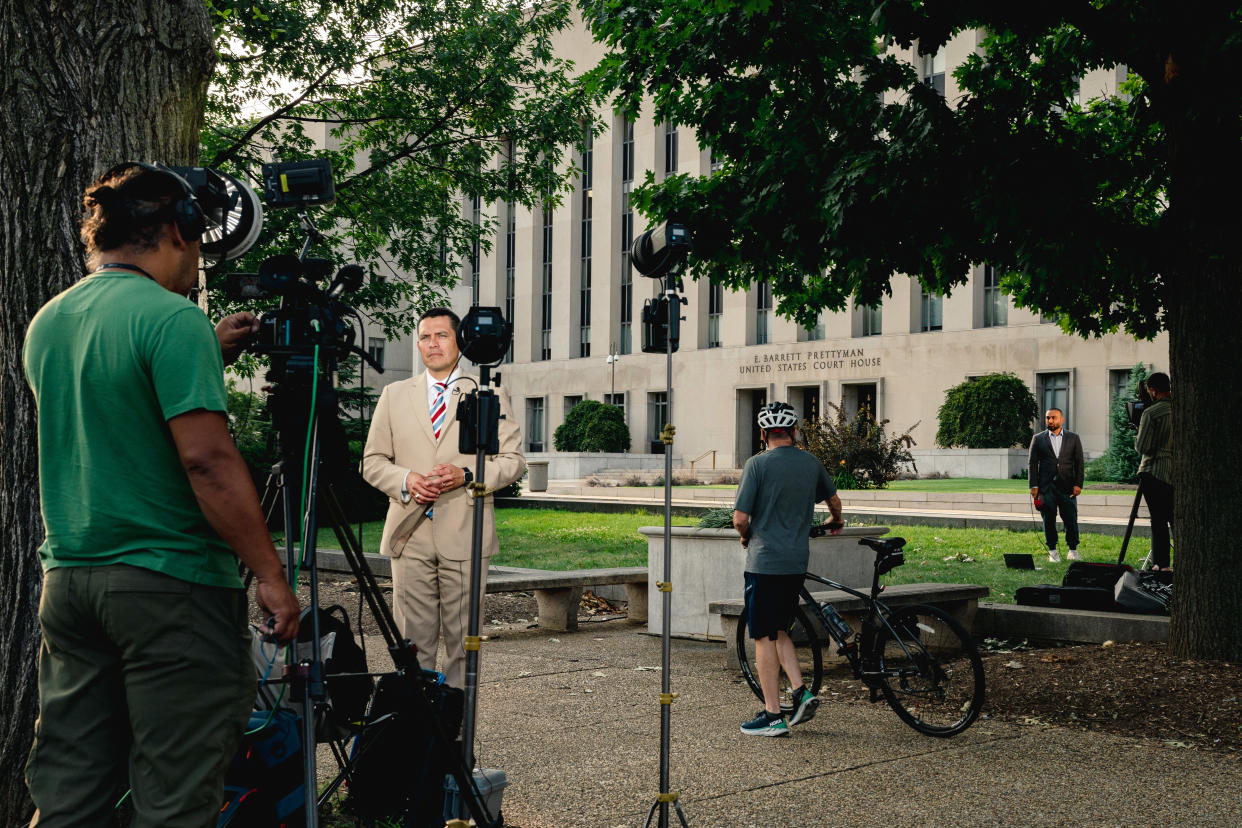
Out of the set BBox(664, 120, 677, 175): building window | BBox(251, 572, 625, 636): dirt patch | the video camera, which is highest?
BBox(664, 120, 677, 175): building window

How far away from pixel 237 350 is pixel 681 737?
12.4 feet

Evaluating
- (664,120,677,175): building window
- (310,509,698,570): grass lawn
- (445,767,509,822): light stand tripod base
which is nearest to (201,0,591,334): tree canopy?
(310,509,698,570): grass lawn

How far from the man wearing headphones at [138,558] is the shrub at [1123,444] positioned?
31.3 metres

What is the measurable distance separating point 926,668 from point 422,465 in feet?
10.7

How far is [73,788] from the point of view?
8.80 feet

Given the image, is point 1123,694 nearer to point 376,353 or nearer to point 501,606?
point 501,606

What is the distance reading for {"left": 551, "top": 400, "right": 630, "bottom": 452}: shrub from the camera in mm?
48781

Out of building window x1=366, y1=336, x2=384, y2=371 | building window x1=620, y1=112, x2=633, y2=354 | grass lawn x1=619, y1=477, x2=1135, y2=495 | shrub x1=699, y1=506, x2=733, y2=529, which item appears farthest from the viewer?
building window x1=620, y1=112, x2=633, y2=354

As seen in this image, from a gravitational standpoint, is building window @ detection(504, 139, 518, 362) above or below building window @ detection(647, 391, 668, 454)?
above

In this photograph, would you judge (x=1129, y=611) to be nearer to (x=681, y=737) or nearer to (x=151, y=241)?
(x=681, y=737)

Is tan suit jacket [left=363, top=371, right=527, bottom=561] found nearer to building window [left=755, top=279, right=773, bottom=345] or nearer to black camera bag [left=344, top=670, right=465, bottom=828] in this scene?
black camera bag [left=344, top=670, right=465, bottom=828]

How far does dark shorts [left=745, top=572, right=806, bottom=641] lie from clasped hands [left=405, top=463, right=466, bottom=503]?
7.06 ft

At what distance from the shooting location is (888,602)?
8656mm

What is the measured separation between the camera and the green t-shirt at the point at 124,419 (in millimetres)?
2699
